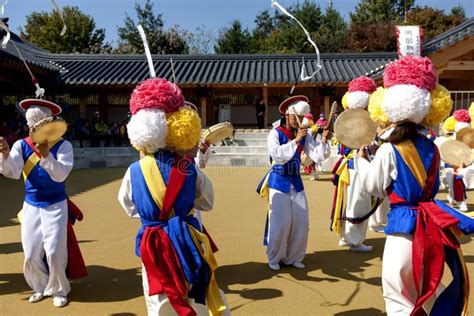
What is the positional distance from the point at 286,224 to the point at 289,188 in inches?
15.3

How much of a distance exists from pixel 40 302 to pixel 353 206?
12.2 feet

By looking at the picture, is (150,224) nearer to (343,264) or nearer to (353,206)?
(343,264)

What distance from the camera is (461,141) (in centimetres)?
549

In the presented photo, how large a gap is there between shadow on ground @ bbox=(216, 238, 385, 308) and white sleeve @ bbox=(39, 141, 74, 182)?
73.2 inches

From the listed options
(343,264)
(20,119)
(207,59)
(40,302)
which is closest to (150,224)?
(40,302)

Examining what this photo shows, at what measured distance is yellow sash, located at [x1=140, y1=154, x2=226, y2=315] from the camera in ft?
8.46

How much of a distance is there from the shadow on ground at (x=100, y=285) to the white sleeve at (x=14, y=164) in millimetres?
1283

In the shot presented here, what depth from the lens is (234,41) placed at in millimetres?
34469

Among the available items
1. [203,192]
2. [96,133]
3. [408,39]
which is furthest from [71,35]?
[203,192]

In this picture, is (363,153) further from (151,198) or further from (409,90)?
(151,198)

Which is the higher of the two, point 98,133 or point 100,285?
point 98,133

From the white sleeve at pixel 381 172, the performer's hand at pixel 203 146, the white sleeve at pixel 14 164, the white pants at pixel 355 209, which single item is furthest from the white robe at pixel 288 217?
the white sleeve at pixel 14 164

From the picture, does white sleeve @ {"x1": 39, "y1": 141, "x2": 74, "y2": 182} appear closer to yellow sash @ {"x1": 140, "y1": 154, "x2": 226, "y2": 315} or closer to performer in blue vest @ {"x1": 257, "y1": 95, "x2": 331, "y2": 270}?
yellow sash @ {"x1": 140, "y1": 154, "x2": 226, "y2": 315}

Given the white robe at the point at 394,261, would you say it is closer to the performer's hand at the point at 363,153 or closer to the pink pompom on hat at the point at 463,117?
the performer's hand at the point at 363,153
